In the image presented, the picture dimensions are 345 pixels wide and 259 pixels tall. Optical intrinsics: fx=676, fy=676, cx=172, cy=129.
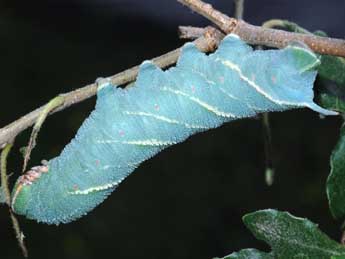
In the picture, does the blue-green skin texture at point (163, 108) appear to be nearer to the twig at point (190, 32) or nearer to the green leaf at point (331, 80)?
the twig at point (190, 32)

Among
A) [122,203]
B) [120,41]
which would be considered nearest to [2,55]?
[120,41]

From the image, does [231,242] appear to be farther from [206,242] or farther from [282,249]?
[282,249]

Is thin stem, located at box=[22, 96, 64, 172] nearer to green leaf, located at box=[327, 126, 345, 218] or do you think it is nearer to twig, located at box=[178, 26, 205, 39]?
twig, located at box=[178, 26, 205, 39]

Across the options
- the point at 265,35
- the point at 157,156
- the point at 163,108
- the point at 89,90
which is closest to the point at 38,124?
the point at 89,90

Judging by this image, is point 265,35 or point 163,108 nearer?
point 265,35

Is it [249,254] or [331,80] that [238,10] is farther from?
[249,254]
